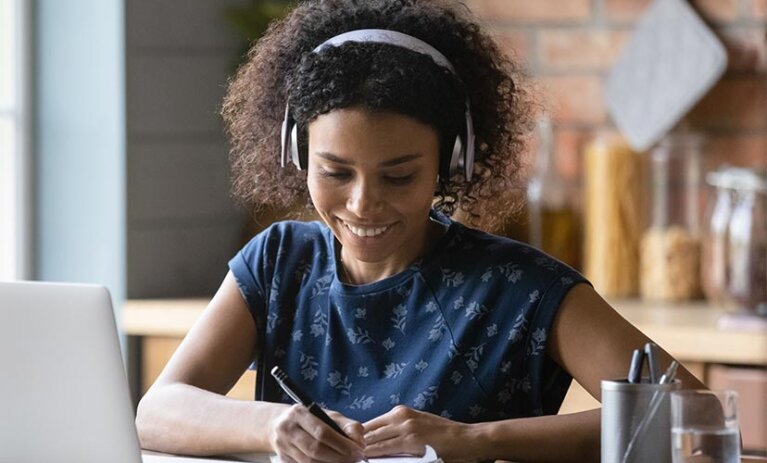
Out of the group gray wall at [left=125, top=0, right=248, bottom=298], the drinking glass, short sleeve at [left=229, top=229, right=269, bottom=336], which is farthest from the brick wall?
the drinking glass

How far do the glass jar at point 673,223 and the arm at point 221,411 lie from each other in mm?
1316

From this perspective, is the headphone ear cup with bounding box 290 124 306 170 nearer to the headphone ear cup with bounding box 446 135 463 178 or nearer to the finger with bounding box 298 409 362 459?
the headphone ear cup with bounding box 446 135 463 178

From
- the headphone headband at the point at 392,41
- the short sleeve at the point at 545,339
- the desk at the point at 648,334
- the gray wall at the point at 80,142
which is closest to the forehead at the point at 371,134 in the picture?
the headphone headband at the point at 392,41

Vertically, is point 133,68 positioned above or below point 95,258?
above

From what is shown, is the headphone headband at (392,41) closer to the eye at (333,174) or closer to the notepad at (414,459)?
the eye at (333,174)

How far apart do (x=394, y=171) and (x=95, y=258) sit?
1.58 meters

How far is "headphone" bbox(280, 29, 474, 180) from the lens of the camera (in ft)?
5.71

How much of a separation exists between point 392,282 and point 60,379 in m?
0.62

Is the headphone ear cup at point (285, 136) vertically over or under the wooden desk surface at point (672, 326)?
over

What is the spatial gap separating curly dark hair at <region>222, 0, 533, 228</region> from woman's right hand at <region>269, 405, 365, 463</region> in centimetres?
41

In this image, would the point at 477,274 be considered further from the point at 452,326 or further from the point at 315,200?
the point at 315,200

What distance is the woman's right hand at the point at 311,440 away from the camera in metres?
1.47

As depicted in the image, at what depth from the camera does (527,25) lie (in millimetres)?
3184

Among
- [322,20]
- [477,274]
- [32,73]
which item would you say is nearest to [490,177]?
[477,274]
